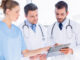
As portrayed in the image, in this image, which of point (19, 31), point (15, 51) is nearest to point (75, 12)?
point (19, 31)

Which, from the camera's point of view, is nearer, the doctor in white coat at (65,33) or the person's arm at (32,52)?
the person's arm at (32,52)

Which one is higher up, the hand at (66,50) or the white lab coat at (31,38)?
the white lab coat at (31,38)

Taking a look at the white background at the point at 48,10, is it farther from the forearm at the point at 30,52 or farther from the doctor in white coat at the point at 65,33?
the forearm at the point at 30,52

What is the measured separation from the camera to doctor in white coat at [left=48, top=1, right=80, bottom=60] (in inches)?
64.2

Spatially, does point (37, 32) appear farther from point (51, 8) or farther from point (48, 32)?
point (51, 8)

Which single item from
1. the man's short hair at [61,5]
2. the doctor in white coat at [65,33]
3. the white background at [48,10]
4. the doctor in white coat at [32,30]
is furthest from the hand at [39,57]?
the man's short hair at [61,5]

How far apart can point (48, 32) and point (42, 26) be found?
0.08m

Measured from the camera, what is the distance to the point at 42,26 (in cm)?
159

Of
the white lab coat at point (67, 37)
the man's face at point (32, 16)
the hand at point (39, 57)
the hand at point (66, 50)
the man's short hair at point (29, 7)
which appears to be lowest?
the hand at point (39, 57)

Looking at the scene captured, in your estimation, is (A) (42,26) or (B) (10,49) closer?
(B) (10,49)

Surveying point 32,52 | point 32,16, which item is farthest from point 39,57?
point 32,16

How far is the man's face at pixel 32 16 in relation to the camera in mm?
1520

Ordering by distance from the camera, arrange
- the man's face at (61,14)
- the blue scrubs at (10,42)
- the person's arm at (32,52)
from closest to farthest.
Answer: the blue scrubs at (10,42)
the person's arm at (32,52)
the man's face at (61,14)

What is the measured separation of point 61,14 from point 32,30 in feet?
0.95
